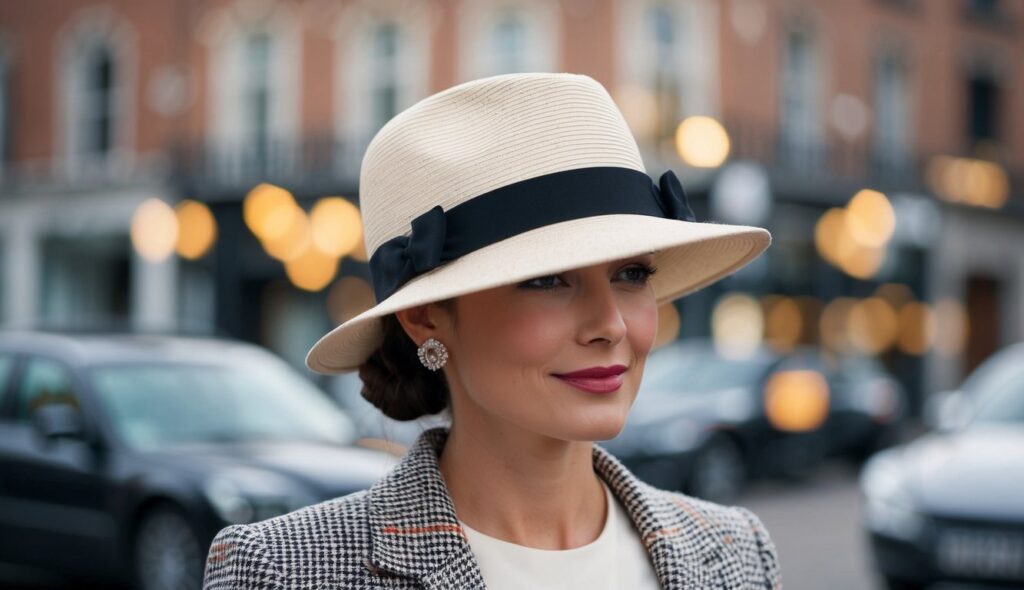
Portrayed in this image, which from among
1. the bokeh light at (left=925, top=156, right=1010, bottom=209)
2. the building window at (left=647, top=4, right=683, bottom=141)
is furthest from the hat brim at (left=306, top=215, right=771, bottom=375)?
the bokeh light at (left=925, top=156, right=1010, bottom=209)

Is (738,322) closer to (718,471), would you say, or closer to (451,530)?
(718,471)

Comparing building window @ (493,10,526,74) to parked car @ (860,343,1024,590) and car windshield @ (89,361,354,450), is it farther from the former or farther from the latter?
parked car @ (860,343,1024,590)

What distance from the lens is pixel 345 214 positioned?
2161 cm

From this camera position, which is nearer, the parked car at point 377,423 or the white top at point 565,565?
the white top at point 565,565

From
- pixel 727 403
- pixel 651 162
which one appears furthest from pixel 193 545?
pixel 651 162

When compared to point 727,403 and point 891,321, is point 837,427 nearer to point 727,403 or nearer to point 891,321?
point 727,403

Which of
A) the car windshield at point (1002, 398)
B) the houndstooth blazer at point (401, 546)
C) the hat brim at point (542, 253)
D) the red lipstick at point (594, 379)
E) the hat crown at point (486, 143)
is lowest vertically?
the car windshield at point (1002, 398)

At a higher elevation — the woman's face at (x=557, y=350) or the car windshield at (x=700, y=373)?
the woman's face at (x=557, y=350)

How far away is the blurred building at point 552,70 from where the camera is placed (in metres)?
20.0

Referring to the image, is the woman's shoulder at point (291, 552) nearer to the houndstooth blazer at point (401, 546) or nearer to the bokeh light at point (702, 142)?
the houndstooth blazer at point (401, 546)

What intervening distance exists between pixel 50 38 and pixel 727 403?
19305mm

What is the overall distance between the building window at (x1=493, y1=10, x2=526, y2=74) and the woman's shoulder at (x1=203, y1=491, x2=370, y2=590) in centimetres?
1877

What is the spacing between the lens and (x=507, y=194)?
1.83 metres

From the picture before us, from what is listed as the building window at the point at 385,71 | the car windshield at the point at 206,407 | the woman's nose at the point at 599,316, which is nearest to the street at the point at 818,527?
the car windshield at the point at 206,407
